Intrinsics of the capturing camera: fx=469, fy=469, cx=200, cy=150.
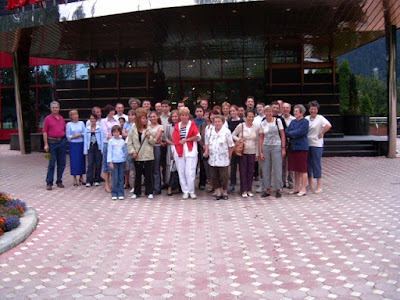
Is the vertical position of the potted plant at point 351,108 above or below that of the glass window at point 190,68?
below

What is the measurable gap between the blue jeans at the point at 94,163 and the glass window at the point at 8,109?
20.0 meters

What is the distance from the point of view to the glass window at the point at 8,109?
28734 millimetres

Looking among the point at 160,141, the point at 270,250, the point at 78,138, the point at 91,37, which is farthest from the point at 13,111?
the point at 270,250

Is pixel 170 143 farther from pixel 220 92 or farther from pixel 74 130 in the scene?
pixel 220 92

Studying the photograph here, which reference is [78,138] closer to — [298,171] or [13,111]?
[298,171]

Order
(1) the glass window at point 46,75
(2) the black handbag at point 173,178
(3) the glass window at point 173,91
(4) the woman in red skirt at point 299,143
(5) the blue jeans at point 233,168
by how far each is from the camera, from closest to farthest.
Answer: (4) the woman in red skirt at point 299,143
(2) the black handbag at point 173,178
(5) the blue jeans at point 233,168
(3) the glass window at point 173,91
(1) the glass window at point 46,75

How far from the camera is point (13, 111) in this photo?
94.5ft

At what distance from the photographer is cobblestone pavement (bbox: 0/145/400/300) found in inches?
179

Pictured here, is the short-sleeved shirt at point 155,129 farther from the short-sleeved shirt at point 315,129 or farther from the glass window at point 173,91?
the glass window at point 173,91

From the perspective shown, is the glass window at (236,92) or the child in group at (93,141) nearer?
the child in group at (93,141)

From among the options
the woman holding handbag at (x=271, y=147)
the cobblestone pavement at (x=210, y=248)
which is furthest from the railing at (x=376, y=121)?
the woman holding handbag at (x=271, y=147)

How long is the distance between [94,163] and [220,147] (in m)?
3.33

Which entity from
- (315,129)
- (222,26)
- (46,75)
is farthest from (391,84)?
(46,75)

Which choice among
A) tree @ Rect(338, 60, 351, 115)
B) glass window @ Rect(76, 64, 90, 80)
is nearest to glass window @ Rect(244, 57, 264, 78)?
tree @ Rect(338, 60, 351, 115)
